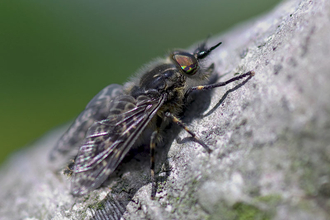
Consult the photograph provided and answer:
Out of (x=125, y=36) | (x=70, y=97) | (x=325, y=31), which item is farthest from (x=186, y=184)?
(x=125, y=36)

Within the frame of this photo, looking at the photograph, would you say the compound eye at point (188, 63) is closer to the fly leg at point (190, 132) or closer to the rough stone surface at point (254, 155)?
the rough stone surface at point (254, 155)

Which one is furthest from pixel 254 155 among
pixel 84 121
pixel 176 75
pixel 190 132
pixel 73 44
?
pixel 73 44

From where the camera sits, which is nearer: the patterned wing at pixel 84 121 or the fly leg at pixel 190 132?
the fly leg at pixel 190 132

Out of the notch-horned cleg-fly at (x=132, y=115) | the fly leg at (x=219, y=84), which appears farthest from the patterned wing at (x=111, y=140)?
the fly leg at (x=219, y=84)

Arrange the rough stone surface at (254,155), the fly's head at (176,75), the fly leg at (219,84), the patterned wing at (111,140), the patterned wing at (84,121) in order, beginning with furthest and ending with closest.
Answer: the patterned wing at (84,121), the fly's head at (176,75), the patterned wing at (111,140), the fly leg at (219,84), the rough stone surface at (254,155)

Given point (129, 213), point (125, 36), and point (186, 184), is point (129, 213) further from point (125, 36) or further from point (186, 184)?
point (125, 36)

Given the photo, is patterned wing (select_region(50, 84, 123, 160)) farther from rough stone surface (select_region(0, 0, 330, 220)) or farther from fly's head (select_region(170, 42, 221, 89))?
fly's head (select_region(170, 42, 221, 89))

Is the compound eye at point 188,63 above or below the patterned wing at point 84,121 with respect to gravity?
below
